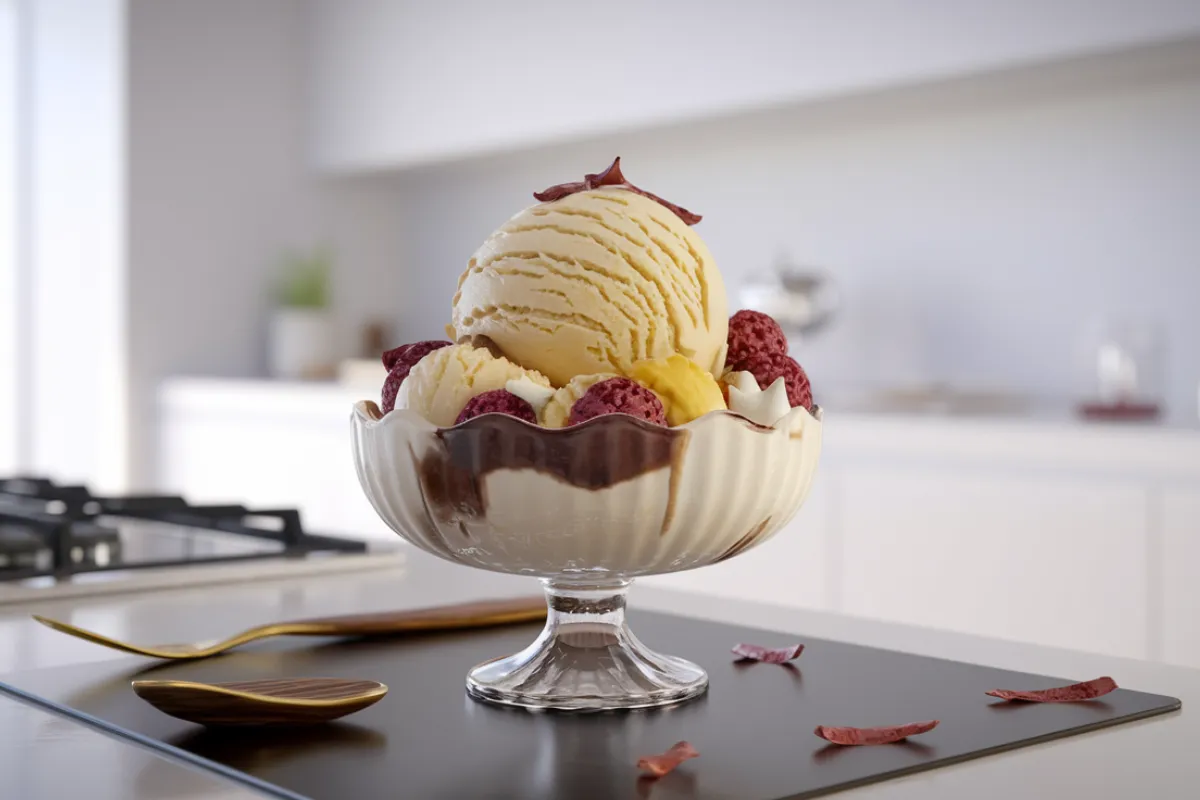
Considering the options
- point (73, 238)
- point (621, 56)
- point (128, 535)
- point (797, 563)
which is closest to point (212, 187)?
point (73, 238)

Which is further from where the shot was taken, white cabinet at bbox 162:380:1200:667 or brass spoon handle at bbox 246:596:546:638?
white cabinet at bbox 162:380:1200:667

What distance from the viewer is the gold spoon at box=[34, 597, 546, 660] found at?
764 millimetres

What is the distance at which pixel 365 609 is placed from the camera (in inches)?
38.1

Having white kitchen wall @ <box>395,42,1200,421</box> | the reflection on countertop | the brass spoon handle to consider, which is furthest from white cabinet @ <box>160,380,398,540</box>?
the brass spoon handle

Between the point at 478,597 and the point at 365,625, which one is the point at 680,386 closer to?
the point at 365,625

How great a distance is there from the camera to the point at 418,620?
33.2 inches

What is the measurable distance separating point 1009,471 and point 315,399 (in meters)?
1.83

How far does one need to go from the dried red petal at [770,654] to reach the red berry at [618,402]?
0.20 metres

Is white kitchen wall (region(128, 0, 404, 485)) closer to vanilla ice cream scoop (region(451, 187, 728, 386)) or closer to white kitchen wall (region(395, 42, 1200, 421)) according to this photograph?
white kitchen wall (region(395, 42, 1200, 421))

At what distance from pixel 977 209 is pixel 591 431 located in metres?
2.40

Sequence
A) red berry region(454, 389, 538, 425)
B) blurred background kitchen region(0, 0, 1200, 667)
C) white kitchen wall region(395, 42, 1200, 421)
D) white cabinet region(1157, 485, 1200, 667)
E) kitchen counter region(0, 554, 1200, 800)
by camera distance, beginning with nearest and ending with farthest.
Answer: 1. kitchen counter region(0, 554, 1200, 800)
2. red berry region(454, 389, 538, 425)
3. white cabinet region(1157, 485, 1200, 667)
4. blurred background kitchen region(0, 0, 1200, 667)
5. white kitchen wall region(395, 42, 1200, 421)

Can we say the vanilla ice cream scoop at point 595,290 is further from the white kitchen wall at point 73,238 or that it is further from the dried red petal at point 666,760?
the white kitchen wall at point 73,238

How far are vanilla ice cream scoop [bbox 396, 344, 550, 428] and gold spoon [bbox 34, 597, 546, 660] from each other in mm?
190

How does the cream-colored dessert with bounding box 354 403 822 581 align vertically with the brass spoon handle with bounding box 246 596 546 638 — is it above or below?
above
